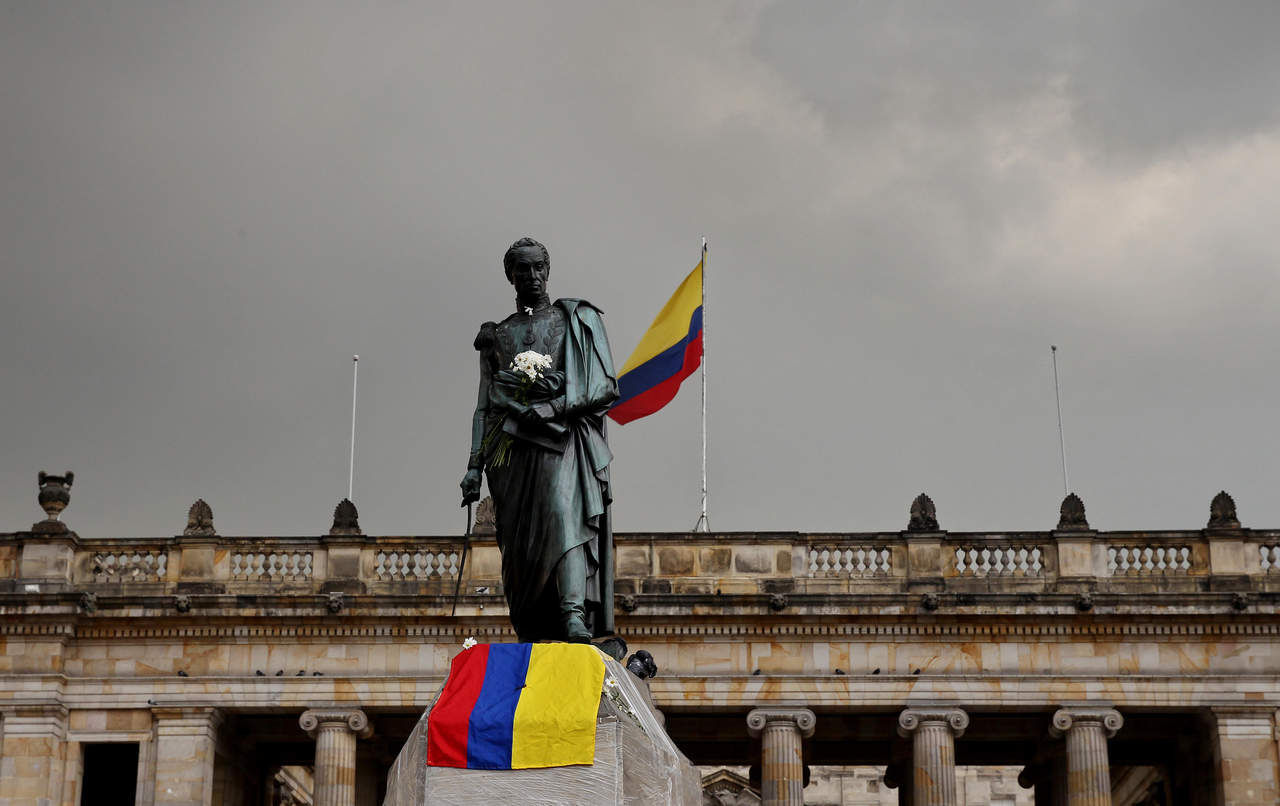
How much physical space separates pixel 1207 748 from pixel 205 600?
1965 centimetres

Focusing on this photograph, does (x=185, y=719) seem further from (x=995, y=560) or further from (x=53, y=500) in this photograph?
(x=995, y=560)

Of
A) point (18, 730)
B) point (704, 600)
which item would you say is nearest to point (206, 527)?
point (18, 730)

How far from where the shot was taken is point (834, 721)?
46.2m

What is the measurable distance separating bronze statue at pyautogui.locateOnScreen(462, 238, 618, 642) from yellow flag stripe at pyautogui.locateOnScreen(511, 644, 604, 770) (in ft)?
2.33

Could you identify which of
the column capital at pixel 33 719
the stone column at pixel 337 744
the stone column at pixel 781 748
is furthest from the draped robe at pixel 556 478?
the column capital at pixel 33 719

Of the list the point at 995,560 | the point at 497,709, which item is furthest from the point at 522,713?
the point at 995,560

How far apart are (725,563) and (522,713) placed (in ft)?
104

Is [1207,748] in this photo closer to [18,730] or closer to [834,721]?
[834,721]

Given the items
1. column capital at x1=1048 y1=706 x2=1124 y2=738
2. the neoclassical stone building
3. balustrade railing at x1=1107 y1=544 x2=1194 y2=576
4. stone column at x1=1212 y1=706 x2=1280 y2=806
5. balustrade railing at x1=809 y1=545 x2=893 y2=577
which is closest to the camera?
stone column at x1=1212 y1=706 x2=1280 y2=806

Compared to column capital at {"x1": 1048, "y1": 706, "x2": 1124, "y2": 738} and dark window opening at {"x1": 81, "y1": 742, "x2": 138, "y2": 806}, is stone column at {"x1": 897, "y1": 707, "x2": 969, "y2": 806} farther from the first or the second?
dark window opening at {"x1": 81, "y1": 742, "x2": 138, "y2": 806}

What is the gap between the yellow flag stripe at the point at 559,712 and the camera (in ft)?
41.8

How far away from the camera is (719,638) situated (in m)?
44.1

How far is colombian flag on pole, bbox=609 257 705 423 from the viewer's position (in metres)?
43.6

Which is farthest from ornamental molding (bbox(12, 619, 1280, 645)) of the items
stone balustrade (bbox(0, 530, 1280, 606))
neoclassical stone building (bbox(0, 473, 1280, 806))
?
stone balustrade (bbox(0, 530, 1280, 606))
